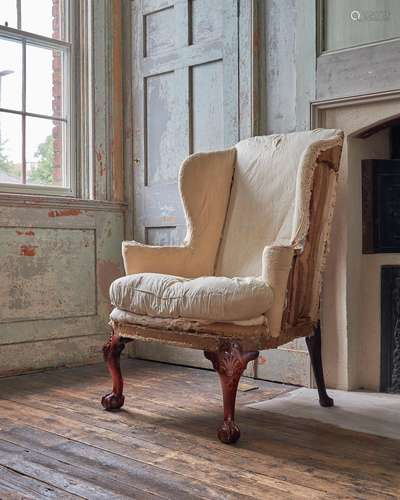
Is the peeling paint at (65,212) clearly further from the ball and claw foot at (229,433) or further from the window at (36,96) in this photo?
the ball and claw foot at (229,433)

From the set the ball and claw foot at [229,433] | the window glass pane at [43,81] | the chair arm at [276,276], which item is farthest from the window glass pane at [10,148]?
the ball and claw foot at [229,433]

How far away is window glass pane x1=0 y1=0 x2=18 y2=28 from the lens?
3447 millimetres

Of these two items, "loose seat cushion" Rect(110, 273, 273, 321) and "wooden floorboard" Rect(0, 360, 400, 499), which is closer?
"wooden floorboard" Rect(0, 360, 400, 499)

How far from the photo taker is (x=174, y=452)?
205 centimetres

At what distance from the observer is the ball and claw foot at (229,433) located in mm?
2133

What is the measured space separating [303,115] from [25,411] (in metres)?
1.86

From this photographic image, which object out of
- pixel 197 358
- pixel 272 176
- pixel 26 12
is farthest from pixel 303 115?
pixel 26 12

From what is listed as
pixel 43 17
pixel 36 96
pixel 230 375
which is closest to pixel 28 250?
pixel 36 96

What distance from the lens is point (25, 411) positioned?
8.38 ft

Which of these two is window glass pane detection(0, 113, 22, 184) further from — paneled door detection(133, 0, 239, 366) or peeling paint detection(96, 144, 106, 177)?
paneled door detection(133, 0, 239, 366)

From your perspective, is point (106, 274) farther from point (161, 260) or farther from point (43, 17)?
point (43, 17)

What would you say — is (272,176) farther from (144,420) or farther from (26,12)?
(26,12)

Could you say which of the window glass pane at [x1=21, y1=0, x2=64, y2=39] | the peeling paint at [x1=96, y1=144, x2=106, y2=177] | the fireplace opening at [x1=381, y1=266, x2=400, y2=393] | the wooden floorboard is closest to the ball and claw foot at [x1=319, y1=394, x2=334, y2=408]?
the wooden floorboard

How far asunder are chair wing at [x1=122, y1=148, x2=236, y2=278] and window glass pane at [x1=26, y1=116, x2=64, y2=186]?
1150mm
